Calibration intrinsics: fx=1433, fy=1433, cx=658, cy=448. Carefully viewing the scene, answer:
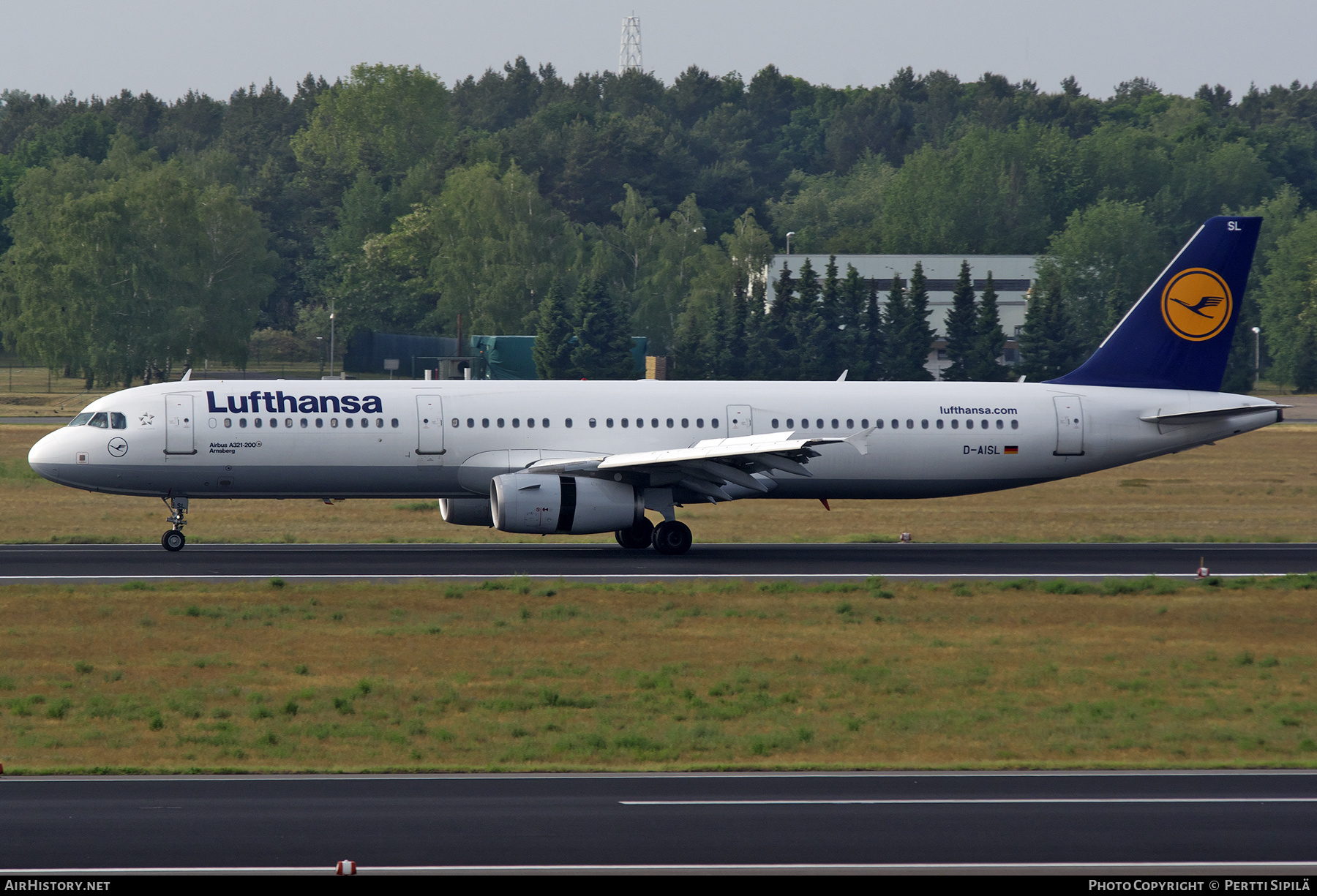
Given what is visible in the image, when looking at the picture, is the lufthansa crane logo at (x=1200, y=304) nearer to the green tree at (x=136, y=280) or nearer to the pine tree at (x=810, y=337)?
the pine tree at (x=810, y=337)

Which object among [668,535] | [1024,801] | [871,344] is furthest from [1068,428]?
[871,344]

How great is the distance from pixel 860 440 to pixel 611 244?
112 m

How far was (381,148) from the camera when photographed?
187m

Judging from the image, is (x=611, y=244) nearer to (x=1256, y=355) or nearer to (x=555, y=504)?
(x=1256, y=355)

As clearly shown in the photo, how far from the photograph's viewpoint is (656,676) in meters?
21.0

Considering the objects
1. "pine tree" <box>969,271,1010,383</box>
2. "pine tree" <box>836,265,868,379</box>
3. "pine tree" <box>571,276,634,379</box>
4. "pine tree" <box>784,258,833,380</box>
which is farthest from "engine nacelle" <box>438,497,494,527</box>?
"pine tree" <box>836,265,868,379</box>


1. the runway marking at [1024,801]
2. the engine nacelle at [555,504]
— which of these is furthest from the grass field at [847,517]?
the runway marking at [1024,801]

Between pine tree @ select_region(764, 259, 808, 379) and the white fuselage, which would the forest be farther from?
the white fuselage

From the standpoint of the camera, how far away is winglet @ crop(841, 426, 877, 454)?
105 ft

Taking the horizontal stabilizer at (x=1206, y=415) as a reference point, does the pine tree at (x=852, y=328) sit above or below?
above

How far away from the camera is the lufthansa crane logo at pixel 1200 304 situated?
37.5 m

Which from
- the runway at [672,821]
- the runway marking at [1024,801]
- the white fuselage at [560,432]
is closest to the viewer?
the runway at [672,821]

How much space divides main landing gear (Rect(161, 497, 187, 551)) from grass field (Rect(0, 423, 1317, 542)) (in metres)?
2.79

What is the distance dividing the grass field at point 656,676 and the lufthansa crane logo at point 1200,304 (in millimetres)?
9876
